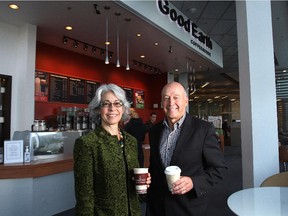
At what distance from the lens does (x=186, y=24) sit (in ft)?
18.5

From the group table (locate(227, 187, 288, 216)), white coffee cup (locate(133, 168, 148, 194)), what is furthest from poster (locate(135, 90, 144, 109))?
white coffee cup (locate(133, 168, 148, 194))

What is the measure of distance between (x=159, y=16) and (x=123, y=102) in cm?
348

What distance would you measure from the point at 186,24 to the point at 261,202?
4662mm

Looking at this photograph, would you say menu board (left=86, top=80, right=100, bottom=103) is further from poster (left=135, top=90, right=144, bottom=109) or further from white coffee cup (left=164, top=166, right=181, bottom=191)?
white coffee cup (left=164, top=166, right=181, bottom=191)

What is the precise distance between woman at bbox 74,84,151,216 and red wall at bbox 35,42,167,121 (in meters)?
4.61

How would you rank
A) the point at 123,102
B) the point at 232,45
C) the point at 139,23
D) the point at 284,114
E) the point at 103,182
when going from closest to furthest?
the point at 103,182 → the point at 123,102 → the point at 139,23 → the point at 232,45 → the point at 284,114

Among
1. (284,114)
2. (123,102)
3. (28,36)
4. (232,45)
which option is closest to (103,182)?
(123,102)

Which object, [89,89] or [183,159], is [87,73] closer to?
[89,89]

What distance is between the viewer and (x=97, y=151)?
138 cm

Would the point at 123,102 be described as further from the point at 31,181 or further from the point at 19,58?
the point at 19,58

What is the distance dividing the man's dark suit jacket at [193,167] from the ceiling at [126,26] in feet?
9.67

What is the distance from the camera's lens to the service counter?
2.86 m

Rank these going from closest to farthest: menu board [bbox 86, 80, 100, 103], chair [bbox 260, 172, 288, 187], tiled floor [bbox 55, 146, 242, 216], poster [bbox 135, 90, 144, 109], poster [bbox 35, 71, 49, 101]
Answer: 1. chair [bbox 260, 172, 288, 187]
2. tiled floor [bbox 55, 146, 242, 216]
3. poster [bbox 35, 71, 49, 101]
4. menu board [bbox 86, 80, 100, 103]
5. poster [bbox 135, 90, 144, 109]

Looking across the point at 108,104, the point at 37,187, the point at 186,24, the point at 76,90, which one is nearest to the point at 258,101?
the point at 108,104
